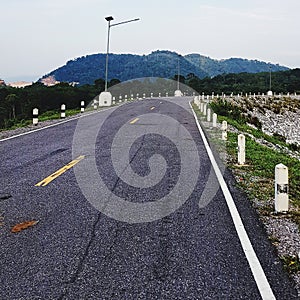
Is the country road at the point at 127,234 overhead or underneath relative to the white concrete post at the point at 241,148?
underneath

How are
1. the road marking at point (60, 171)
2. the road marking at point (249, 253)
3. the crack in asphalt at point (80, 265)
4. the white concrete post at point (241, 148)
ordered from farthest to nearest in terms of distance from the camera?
the white concrete post at point (241, 148), the road marking at point (60, 171), the road marking at point (249, 253), the crack in asphalt at point (80, 265)

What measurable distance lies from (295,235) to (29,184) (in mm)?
4747

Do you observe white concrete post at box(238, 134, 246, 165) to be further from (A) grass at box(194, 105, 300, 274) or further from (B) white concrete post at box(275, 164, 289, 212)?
(B) white concrete post at box(275, 164, 289, 212)

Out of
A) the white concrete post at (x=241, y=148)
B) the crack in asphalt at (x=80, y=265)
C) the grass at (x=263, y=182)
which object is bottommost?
the crack in asphalt at (x=80, y=265)

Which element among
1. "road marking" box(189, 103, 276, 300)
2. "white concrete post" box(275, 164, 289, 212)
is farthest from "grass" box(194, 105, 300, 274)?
"road marking" box(189, 103, 276, 300)

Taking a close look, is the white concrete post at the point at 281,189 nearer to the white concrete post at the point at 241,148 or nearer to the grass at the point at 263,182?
the grass at the point at 263,182

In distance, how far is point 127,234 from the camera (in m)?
5.67

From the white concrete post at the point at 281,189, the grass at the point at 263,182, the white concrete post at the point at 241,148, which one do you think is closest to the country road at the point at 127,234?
the grass at the point at 263,182

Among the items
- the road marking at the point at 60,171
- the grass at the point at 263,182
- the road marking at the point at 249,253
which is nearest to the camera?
the road marking at the point at 249,253

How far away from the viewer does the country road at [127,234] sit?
4.22 metres

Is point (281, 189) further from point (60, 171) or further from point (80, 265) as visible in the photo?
point (60, 171)

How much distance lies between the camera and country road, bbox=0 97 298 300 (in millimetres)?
4223

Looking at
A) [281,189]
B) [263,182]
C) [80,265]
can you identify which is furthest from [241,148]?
[80,265]

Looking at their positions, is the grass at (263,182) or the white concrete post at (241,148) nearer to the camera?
the grass at (263,182)
